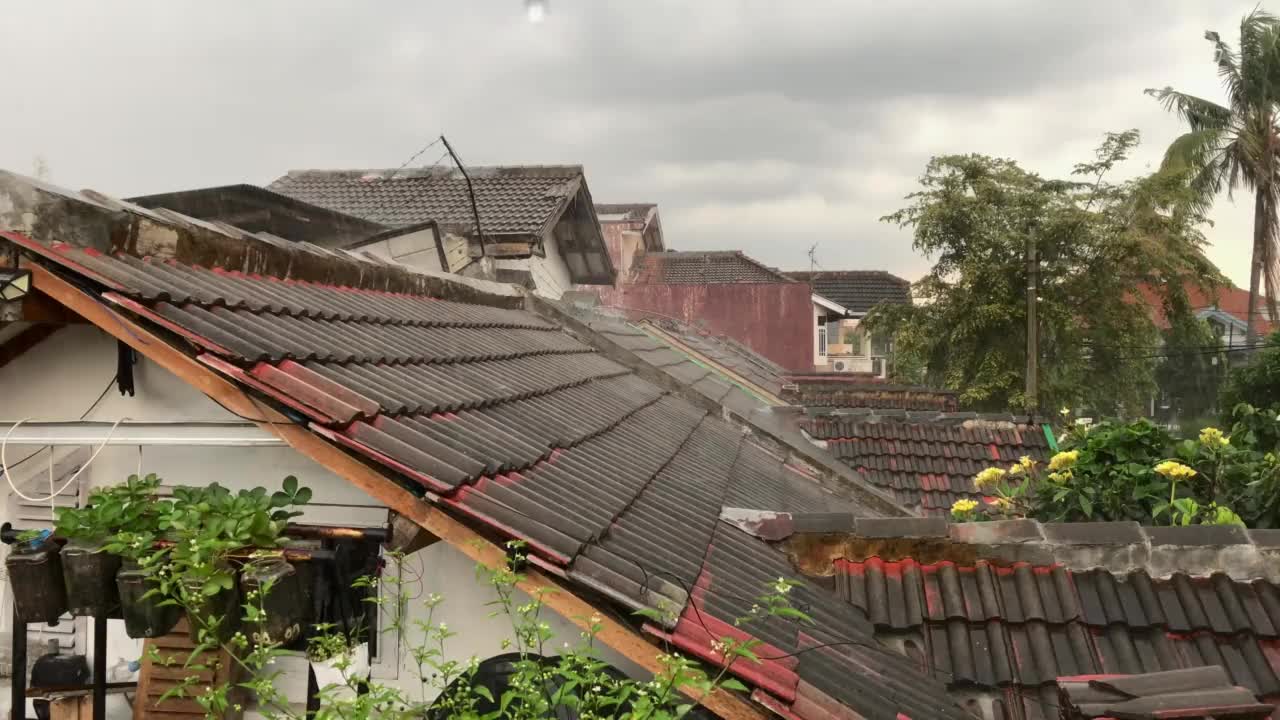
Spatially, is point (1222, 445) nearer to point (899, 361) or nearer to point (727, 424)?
point (727, 424)

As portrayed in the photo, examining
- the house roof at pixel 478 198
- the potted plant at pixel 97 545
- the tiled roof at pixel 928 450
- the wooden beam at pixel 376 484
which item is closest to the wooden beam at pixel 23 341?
the wooden beam at pixel 376 484

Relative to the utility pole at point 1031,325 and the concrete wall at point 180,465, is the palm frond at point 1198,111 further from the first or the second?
the concrete wall at point 180,465

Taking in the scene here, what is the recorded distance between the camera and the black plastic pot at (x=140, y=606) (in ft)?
8.82

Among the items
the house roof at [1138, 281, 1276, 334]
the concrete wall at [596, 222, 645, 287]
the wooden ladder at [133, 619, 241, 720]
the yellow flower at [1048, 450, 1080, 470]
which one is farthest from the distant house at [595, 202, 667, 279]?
the wooden ladder at [133, 619, 241, 720]

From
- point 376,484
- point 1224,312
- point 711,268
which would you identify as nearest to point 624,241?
point 711,268

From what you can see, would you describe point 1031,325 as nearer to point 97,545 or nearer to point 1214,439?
point 1214,439

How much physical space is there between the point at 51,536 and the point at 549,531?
1615 millimetres

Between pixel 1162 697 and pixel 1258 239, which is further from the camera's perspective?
pixel 1258 239

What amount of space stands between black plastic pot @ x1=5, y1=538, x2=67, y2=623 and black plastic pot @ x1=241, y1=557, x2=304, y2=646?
645 millimetres

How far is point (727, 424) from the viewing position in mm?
8227

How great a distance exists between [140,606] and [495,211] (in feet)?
43.2

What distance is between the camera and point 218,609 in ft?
8.78

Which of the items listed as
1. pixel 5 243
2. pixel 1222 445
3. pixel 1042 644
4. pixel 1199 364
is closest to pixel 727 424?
pixel 1222 445

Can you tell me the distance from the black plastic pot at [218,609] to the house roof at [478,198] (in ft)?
39.5
